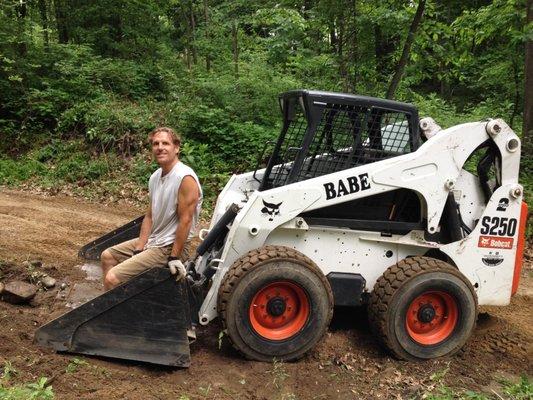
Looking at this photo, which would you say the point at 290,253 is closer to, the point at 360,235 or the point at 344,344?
the point at 360,235

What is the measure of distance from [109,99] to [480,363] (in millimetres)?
9561

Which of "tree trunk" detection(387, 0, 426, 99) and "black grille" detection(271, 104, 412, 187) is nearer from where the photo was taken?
"black grille" detection(271, 104, 412, 187)

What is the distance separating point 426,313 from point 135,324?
7.03ft

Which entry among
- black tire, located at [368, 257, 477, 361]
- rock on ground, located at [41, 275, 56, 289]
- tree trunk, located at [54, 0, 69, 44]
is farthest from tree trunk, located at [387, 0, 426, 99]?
tree trunk, located at [54, 0, 69, 44]

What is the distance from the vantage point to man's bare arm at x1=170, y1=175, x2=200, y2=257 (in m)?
3.86

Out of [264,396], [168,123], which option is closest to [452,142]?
[264,396]

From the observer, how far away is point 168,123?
35.2 ft

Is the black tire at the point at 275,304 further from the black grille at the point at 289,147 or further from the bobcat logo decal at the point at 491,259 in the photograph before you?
the bobcat logo decal at the point at 491,259

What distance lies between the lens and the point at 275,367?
3686 mm

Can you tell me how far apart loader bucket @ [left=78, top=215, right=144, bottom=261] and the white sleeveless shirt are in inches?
36.9

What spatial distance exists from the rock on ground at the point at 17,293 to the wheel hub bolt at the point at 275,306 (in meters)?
2.04

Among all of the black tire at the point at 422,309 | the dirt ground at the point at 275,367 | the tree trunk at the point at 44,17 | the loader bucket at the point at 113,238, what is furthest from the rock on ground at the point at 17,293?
the tree trunk at the point at 44,17

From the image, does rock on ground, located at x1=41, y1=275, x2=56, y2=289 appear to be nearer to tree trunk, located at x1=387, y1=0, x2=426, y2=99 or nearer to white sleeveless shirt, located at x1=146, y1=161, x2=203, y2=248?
white sleeveless shirt, located at x1=146, y1=161, x2=203, y2=248

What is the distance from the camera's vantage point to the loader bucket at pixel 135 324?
3467 millimetres
